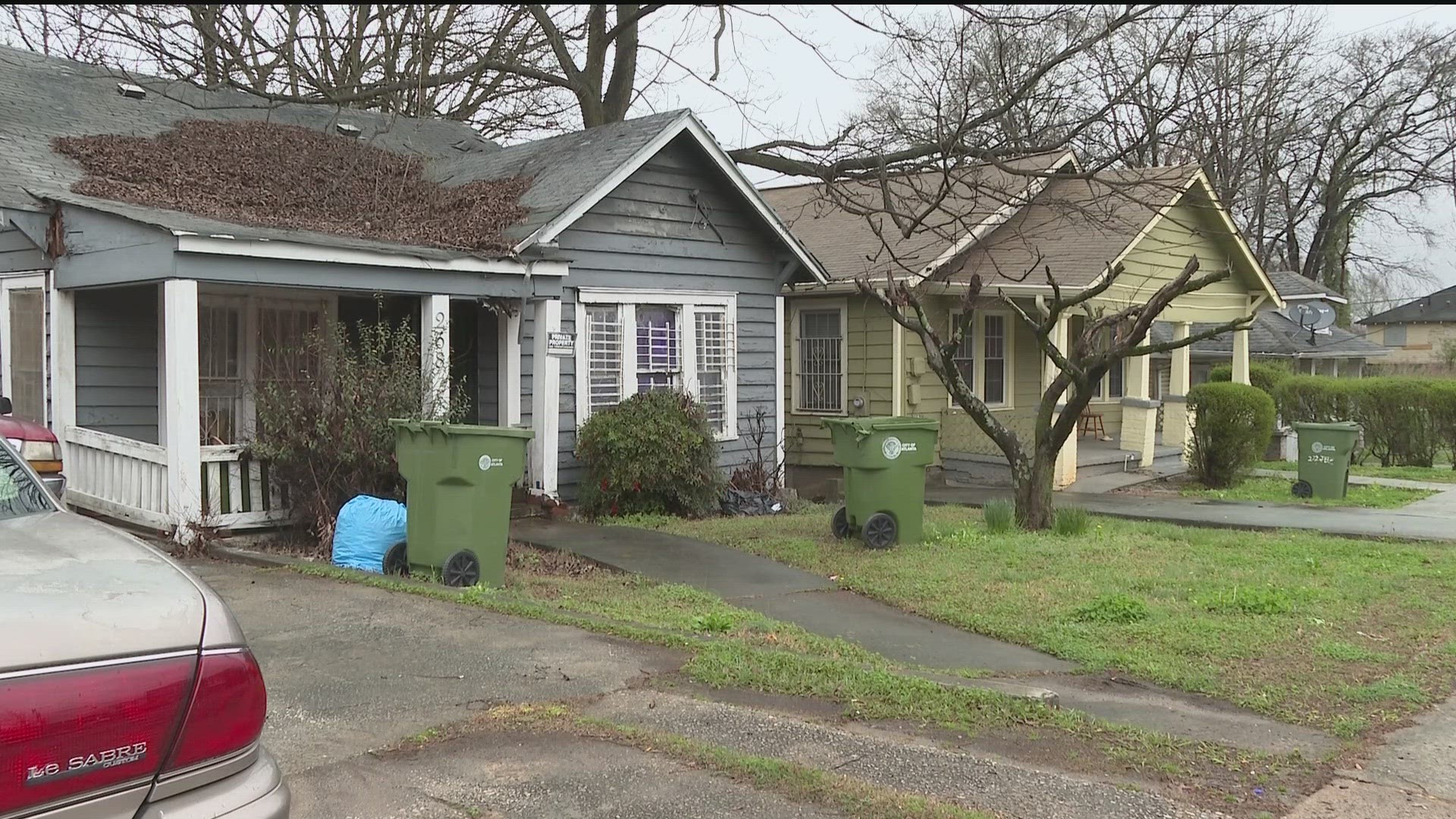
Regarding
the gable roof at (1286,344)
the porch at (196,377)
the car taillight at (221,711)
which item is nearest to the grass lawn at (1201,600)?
the porch at (196,377)

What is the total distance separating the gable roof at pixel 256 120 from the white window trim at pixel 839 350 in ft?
8.02

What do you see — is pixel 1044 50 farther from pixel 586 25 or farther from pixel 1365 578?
pixel 1365 578

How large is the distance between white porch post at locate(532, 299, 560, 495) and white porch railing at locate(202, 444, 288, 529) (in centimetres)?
284

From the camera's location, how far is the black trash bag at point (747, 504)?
1357cm

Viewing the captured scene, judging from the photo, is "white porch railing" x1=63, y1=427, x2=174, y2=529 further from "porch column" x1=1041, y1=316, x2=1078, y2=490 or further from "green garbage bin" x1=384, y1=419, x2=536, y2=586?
"porch column" x1=1041, y1=316, x2=1078, y2=490

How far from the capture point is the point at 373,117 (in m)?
17.4

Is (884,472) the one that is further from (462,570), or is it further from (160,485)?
(160,485)

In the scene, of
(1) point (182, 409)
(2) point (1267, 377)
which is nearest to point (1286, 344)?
(2) point (1267, 377)

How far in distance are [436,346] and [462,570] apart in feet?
10.5

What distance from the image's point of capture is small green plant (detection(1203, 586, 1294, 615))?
812 centimetres

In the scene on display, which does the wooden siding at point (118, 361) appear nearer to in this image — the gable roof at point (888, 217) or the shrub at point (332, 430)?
the shrub at point (332, 430)

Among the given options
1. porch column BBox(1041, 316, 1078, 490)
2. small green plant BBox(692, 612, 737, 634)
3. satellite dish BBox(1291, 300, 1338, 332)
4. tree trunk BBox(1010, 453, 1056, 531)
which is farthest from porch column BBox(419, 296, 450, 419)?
satellite dish BBox(1291, 300, 1338, 332)

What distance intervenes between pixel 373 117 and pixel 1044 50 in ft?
42.3

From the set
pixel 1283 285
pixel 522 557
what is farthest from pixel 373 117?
pixel 1283 285
